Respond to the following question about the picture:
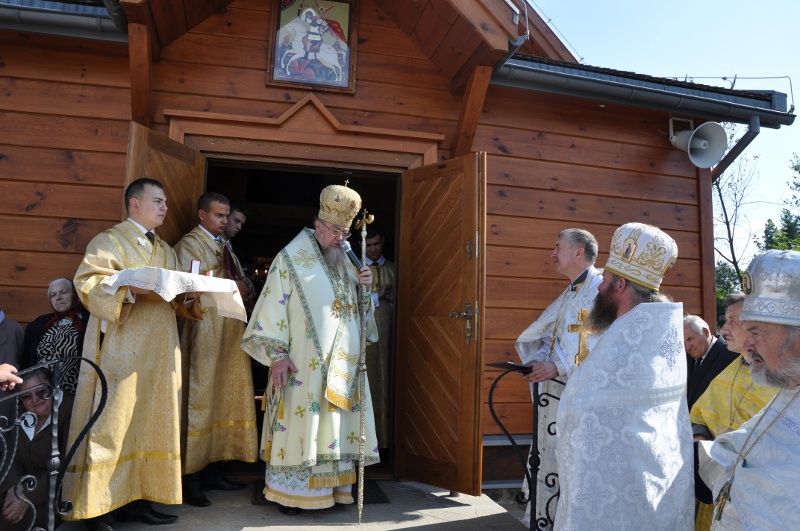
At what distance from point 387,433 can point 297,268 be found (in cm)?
222

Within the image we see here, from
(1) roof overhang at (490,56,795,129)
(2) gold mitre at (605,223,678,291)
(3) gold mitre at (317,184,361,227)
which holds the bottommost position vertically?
(2) gold mitre at (605,223,678,291)

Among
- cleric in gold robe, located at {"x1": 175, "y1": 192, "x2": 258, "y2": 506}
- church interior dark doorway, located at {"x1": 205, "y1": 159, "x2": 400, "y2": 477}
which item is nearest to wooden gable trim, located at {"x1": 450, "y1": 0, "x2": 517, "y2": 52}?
cleric in gold robe, located at {"x1": 175, "y1": 192, "x2": 258, "y2": 506}

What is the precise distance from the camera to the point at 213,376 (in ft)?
15.7

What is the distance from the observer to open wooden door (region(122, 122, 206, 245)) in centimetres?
454

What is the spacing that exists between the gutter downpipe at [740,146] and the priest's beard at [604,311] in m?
4.55

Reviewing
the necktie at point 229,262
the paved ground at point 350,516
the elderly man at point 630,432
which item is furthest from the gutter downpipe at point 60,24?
the elderly man at point 630,432

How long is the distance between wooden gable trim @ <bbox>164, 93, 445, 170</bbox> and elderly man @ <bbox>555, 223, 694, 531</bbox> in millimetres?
3444

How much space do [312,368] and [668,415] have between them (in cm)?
260

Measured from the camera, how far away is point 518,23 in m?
5.16

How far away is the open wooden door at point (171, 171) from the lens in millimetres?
4539

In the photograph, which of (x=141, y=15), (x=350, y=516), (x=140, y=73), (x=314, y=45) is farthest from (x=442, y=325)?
(x=141, y=15)

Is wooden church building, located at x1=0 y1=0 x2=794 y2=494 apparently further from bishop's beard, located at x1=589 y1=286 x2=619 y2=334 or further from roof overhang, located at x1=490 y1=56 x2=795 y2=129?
bishop's beard, located at x1=589 y1=286 x2=619 y2=334

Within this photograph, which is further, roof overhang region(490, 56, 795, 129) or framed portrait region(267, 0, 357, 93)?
roof overhang region(490, 56, 795, 129)

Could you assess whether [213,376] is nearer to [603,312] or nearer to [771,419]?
[603,312]
